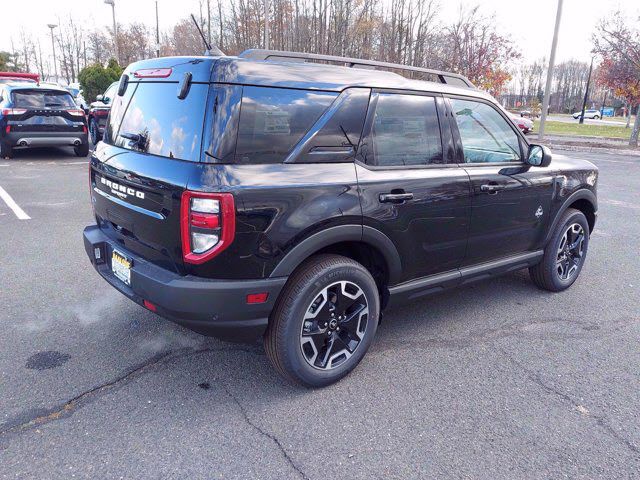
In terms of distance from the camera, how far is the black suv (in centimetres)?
260

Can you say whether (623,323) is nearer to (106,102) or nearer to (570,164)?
(570,164)

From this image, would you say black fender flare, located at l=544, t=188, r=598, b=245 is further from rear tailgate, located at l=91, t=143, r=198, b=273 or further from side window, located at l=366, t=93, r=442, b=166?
rear tailgate, located at l=91, t=143, r=198, b=273

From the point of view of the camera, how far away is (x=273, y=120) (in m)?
2.75

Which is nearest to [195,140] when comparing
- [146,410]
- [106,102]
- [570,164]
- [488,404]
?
[146,410]

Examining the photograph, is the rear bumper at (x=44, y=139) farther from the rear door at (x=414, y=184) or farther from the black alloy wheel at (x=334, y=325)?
the black alloy wheel at (x=334, y=325)

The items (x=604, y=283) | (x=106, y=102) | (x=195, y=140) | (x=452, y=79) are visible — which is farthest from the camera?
(x=106, y=102)

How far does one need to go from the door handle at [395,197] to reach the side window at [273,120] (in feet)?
2.02

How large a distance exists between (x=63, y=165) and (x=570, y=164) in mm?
10420

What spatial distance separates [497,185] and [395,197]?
3.51ft

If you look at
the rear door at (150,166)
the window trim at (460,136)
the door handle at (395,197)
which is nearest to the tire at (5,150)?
the rear door at (150,166)

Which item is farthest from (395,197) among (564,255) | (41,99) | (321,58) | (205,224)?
(41,99)

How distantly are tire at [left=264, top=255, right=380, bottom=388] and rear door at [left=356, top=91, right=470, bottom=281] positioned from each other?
0.35 m

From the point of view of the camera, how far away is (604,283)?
4.99 m

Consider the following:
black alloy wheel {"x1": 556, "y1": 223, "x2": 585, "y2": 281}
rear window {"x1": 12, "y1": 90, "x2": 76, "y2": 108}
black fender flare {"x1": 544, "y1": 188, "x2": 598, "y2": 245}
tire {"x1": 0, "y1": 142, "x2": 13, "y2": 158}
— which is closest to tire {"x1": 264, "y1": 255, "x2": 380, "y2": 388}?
black fender flare {"x1": 544, "y1": 188, "x2": 598, "y2": 245}
